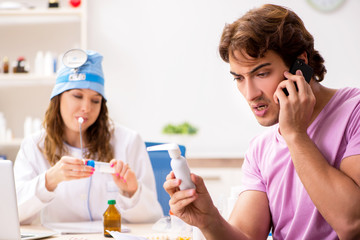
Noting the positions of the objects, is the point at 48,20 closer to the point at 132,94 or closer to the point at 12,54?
the point at 12,54

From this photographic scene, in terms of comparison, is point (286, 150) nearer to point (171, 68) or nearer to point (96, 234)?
point (96, 234)

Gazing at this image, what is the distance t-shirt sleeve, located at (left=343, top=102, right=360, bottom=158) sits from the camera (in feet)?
3.99

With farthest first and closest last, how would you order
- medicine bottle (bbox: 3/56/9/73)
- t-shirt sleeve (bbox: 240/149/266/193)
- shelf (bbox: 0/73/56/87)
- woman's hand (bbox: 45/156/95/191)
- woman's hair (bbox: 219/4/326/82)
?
medicine bottle (bbox: 3/56/9/73), shelf (bbox: 0/73/56/87), woman's hand (bbox: 45/156/95/191), t-shirt sleeve (bbox: 240/149/266/193), woman's hair (bbox: 219/4/326/82)

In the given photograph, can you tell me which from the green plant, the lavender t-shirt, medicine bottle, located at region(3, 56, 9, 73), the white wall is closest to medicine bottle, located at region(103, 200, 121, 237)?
the lavender t-shirt

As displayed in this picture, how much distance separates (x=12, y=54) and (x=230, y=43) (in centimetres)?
311

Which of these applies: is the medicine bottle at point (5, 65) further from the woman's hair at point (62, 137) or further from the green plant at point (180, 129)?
the woman's hair at point (62, 137)

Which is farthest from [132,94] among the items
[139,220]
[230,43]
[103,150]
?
[230,43]

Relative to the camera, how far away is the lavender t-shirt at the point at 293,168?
4.18 feet

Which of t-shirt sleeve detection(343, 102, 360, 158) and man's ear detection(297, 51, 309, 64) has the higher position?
man's ear detection(297, 51, 309, 64)

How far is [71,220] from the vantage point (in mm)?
2229

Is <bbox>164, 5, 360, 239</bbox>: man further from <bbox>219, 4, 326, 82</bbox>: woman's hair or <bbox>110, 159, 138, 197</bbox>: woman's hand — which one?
<bbox>110, 159, 138, 197</bbox>: woman's hand

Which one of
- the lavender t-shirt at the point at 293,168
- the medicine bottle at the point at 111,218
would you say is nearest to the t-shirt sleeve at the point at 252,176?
the lavender t-shirt at the point at 293,168

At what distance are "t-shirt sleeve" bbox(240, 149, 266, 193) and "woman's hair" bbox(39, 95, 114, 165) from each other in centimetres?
93

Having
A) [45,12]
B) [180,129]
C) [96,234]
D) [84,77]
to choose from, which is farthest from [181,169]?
[45,12]
